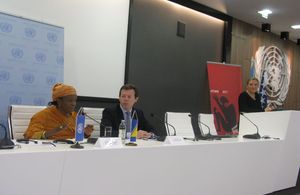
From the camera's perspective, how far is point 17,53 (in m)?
3.57

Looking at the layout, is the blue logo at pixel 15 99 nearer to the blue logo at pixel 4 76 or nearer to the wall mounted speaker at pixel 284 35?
the blue logo at pixel 4 76

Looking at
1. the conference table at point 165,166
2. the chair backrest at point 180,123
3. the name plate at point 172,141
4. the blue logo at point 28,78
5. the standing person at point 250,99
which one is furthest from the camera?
the standing person at point 250,99

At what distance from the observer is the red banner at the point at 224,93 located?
5.96 metres

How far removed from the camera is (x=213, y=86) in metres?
6.02

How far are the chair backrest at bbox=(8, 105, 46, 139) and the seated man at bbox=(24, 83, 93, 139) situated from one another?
331 millimetres

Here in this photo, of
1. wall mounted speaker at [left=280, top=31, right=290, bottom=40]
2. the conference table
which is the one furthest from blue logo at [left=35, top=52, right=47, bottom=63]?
wall mounted speaker at [left=280, top=31, right=290, bottom=40]

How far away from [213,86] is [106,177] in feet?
14.5

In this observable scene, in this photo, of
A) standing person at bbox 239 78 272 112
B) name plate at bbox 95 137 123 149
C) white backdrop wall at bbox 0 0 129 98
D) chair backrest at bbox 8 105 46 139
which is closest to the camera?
name plate at bbox 95 137 123 149

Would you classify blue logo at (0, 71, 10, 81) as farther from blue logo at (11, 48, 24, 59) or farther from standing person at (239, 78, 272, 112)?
standing person at (239, 78, 272, 112)

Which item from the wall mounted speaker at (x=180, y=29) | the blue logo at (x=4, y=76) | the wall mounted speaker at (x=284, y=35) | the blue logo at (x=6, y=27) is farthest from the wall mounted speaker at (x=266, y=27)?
the blue logo at (x=4, y=76)

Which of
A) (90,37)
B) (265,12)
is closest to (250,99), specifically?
(90,37)

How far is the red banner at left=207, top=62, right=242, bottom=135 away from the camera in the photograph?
5.96 metres

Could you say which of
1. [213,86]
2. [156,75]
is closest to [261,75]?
[213,86]

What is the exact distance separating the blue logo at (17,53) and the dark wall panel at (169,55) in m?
1.64
